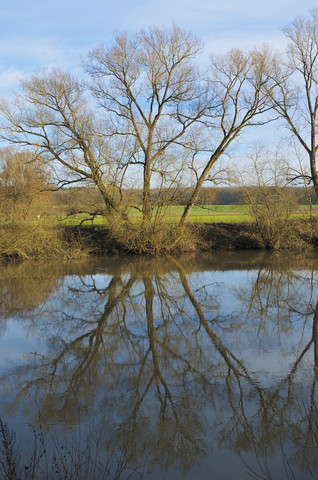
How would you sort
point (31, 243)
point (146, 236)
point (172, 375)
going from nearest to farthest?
1. point (172, 375)
2. point (31, 243)
3. point (146, 236)

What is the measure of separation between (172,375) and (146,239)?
46.0ft

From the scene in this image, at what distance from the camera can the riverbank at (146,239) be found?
1945cm

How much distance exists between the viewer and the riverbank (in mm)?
19453

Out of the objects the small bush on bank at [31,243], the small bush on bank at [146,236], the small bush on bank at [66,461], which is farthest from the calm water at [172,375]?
the small bush on bank at [146,236]

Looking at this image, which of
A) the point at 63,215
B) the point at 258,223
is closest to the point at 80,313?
the point at 63,215

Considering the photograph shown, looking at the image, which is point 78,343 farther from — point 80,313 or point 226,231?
point 226,231

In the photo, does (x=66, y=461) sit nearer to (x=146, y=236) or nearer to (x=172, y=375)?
(x=172, y=375)

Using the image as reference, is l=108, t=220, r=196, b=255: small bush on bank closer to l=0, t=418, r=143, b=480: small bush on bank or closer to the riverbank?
the riverbank

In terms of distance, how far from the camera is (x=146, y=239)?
20.0 m

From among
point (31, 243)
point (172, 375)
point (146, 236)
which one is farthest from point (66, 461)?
point (31, 243)

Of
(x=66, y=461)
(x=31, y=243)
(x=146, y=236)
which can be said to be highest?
(x=146, y=236)

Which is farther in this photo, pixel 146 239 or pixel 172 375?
pixel 146 239

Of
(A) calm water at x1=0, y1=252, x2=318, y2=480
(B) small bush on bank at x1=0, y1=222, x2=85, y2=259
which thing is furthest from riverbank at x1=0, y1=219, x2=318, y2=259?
(A) calm water at x1=0, y1=252, x2=318, y2=480

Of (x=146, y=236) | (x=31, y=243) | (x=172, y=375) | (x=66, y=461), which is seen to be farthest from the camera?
(x=146, y=236)
